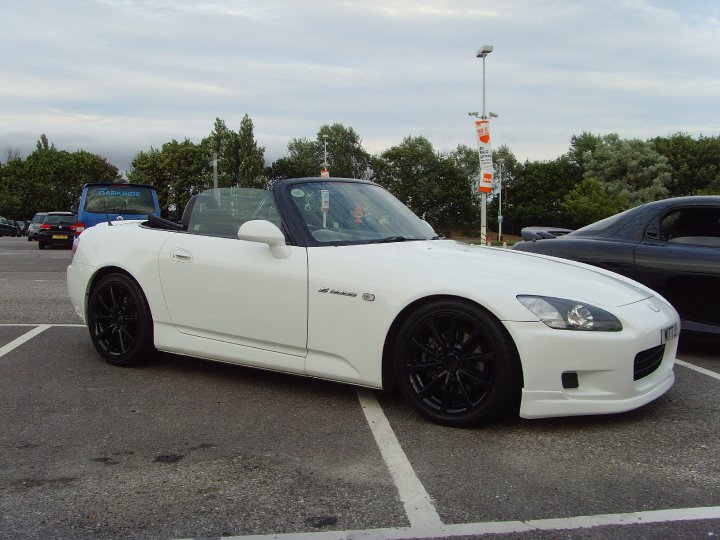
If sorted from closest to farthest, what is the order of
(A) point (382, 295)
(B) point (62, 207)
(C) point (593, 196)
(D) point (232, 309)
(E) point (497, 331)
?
(E) point (497, 331) → (A) point (382, 295) → (D) point (232, 309) → (C) point (593, 196) → (B) point (62, 207)

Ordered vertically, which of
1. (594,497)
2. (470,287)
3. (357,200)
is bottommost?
(594,497)

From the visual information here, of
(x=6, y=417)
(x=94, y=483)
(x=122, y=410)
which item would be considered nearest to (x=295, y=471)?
(x=94, y=483)

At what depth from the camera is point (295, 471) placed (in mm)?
2990

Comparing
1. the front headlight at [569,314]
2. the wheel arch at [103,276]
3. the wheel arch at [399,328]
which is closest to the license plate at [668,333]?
the front headlight at [569,314]

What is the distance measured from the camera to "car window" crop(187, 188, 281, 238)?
4387 mm

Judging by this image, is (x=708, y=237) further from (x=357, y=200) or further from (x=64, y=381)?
(x=64, y=381)

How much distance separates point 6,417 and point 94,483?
1232 millimetres

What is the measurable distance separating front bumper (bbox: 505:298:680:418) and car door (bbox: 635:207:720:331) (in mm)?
2059

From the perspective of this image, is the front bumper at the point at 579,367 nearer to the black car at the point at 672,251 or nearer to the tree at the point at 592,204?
the black car at the point at 672,251

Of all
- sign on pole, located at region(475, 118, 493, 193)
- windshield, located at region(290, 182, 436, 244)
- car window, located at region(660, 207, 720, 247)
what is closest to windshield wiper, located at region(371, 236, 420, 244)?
windshield, located at region(290, 182, 436, 244)

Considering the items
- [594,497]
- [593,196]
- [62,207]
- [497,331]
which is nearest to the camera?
[594,497]

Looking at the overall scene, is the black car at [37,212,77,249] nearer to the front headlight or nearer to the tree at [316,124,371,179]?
the front headlight

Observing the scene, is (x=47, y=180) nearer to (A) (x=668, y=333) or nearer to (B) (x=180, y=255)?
(B) (x=180, y=255)

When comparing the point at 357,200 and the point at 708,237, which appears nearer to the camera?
the point at 357,200
